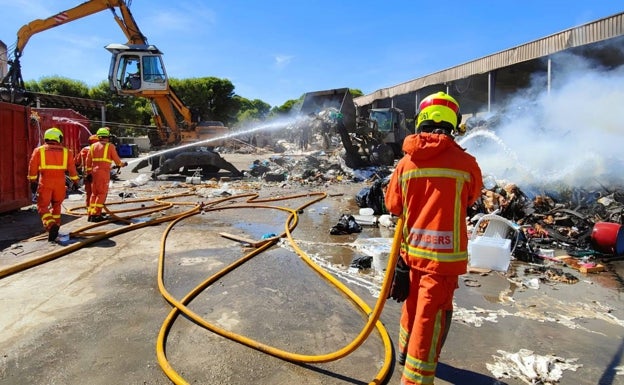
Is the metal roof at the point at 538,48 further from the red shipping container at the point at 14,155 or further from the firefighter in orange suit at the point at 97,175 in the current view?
the red shipping container at the point at 14,155

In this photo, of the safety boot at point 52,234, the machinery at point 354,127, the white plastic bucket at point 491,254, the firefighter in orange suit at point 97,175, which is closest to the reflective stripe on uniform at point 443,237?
the white plastic bucket at point 491,254

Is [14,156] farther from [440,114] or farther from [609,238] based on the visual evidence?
[609,238]

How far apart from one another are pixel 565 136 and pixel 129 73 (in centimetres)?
1302

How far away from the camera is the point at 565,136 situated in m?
8.78

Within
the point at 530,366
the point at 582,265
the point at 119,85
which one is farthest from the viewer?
the point at 119,85

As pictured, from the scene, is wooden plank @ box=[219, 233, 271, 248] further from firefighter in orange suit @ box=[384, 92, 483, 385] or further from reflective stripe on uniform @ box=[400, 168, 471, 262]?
reflective stripe on uniform @ box=[400, 168, 471, 262]

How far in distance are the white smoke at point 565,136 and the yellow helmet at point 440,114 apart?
625 cm

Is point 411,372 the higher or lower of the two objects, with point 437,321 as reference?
lower

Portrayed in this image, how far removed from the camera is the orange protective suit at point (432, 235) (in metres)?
2.07

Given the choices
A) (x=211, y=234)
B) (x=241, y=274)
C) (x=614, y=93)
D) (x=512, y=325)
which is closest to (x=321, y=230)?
(x=211, y=234)

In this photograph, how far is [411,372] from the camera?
6.79 ft

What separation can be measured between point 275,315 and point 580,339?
2291 mm

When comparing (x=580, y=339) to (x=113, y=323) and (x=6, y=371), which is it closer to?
(x=113, y=323)

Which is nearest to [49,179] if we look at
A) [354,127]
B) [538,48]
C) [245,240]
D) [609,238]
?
[245,240]
